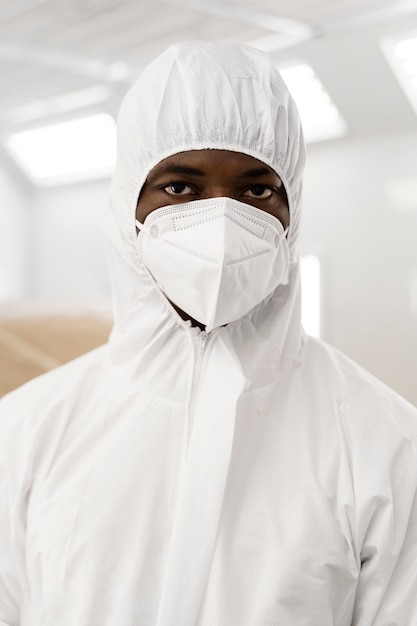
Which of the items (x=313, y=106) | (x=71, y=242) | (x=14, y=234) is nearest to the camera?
(x=313, y=106)

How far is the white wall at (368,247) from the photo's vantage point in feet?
6.61

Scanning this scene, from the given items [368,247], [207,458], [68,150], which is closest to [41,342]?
[368,247]

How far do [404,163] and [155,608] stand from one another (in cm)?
151

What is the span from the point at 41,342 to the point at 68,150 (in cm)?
204

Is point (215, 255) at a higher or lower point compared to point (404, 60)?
lower

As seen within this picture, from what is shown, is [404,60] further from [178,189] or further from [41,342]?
[178,189]

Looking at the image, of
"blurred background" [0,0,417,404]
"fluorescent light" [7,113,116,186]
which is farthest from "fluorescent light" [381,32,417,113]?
"fluorescent light" [7,113,116,186]

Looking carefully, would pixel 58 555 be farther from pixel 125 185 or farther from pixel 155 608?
pixel 125 185

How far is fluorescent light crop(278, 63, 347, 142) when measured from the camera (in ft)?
7.60

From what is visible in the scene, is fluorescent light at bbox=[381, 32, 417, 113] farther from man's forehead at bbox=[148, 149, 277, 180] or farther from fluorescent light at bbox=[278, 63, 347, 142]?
man's forehead at bbox=[148, 149, 277, 180]

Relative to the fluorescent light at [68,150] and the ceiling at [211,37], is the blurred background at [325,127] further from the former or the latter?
the fluorescent light at [68,150]

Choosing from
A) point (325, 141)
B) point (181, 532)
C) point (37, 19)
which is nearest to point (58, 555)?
point (181, 532)

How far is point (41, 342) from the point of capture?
6.14 ft

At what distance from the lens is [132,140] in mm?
976
